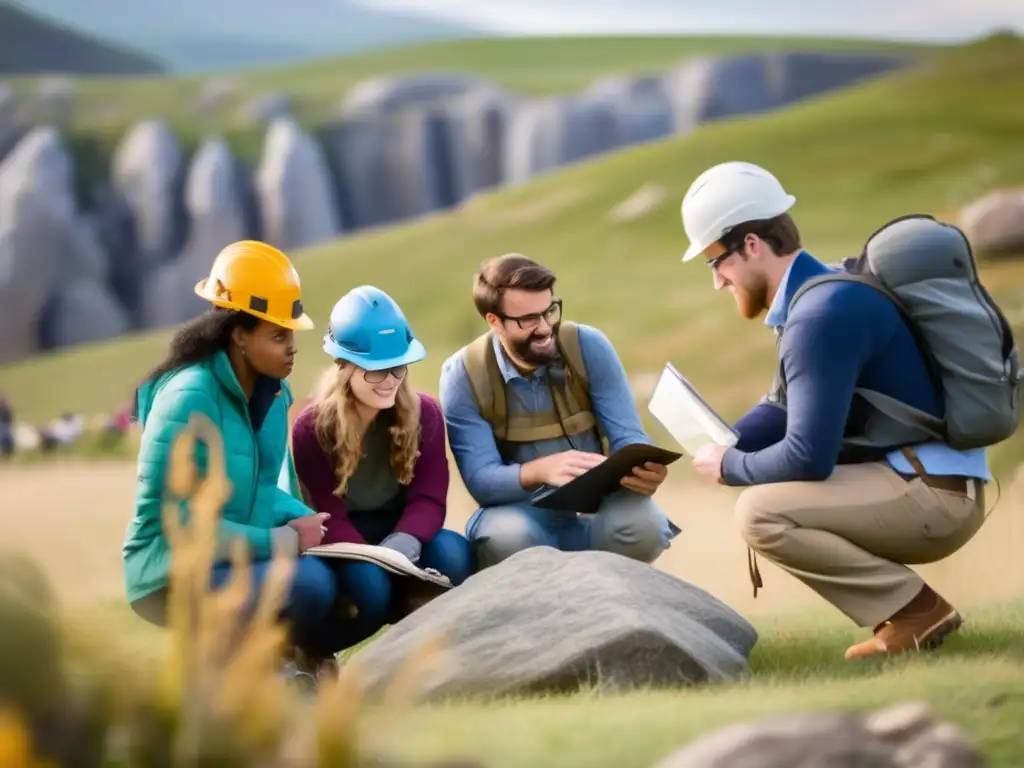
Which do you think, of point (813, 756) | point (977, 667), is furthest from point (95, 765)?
point (977, 667)

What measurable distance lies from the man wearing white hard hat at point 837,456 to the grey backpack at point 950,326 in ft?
0.16

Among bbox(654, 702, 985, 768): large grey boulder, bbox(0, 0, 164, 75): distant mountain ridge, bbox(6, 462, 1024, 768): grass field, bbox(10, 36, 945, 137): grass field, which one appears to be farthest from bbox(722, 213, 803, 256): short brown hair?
bbox(0, 0, 164, 75): distant mountain ridge

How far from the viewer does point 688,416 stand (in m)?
5.20

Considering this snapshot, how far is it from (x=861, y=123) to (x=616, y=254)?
17.9ft

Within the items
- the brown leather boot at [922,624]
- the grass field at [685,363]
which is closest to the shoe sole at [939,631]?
the brown leather boot at [922,624]

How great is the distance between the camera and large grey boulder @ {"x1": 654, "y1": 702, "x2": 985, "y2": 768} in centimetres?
326

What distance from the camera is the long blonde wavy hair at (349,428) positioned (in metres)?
5.48

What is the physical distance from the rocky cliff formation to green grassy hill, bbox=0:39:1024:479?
5.24 meters

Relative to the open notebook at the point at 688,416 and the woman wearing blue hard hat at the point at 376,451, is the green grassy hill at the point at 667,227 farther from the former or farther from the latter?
the open notebook at the point at 688,416

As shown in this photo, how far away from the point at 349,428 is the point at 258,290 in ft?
2.56

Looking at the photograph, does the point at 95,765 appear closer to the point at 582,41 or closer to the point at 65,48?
the point at 65,48

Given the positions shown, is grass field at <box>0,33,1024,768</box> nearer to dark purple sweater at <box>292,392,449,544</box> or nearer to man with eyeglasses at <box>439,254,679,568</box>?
man with eyeglasses at <box>439,254,679,568</box>

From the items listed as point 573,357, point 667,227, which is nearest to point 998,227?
point 667,227

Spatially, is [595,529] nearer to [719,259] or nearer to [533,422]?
[533,422]
